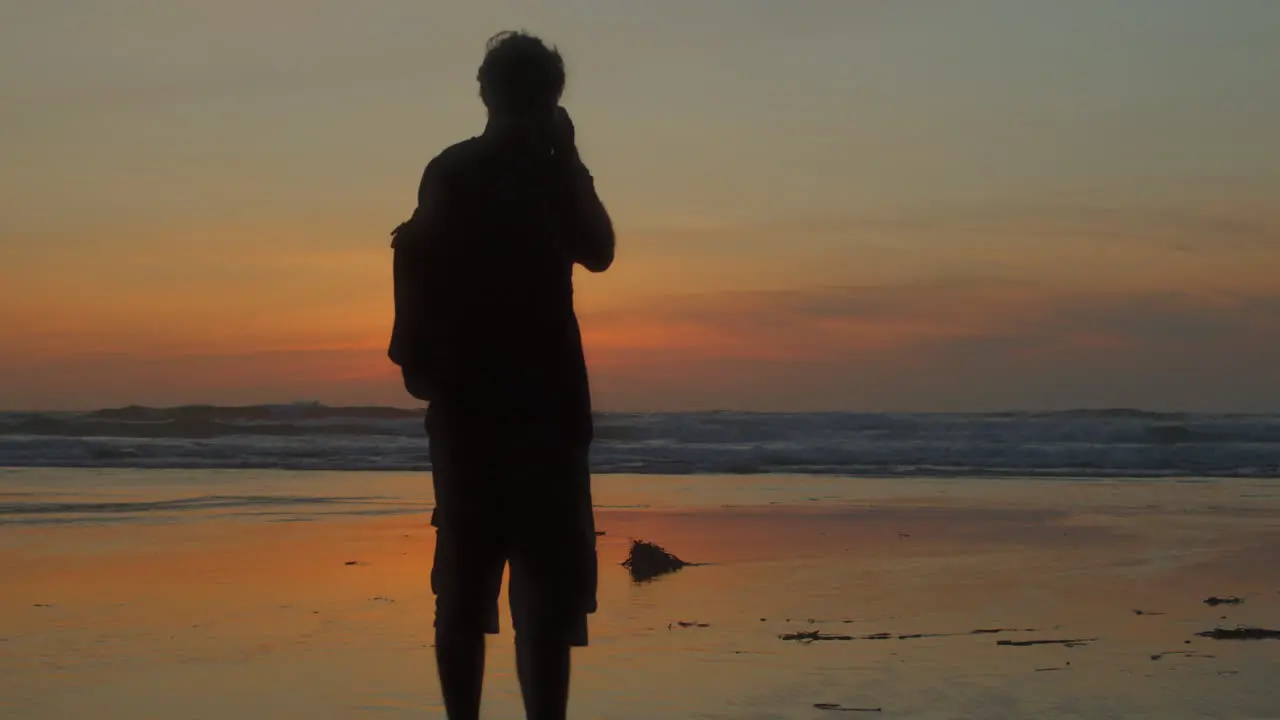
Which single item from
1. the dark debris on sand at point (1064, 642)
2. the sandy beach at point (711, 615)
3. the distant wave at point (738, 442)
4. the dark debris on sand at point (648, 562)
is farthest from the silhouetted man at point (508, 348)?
the distant wave at point (738, 442)

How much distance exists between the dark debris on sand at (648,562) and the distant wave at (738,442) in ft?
36.2

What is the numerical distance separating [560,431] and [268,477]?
14876 mm

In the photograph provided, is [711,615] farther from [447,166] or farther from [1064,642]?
[447,166]

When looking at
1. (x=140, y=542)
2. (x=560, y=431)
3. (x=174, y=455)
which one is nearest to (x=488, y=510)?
(x=560, y=431)

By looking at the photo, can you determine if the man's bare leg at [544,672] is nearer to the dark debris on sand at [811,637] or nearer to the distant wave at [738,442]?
the dark debris on sand at [811,637]

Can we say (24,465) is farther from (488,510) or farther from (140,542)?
(488,510)

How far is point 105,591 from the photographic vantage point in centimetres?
722

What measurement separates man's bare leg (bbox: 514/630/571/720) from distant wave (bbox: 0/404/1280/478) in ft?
51.0

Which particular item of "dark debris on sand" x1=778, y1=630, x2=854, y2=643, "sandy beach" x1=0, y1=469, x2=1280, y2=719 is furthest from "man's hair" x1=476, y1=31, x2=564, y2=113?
"dark debris on sand" x1=778, y1=630, x2=854, y2=643

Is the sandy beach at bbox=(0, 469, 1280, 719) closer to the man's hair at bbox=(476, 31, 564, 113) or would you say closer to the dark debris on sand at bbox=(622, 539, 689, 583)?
the dark debris on sand at bbox=(622, 539, 689, 583)

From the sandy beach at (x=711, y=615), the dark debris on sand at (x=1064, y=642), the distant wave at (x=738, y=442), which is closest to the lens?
the sandy beach at (x=711, y=615)

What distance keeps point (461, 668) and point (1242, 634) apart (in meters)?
3.82

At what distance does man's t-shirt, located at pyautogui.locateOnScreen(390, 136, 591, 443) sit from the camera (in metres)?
3.34

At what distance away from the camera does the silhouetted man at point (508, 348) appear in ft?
11.0
